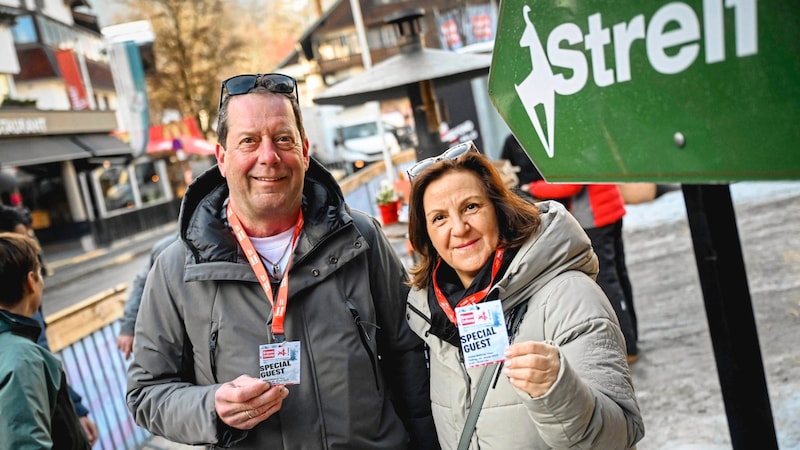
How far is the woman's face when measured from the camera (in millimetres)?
2184

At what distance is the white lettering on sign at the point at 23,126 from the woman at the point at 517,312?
2374 cm

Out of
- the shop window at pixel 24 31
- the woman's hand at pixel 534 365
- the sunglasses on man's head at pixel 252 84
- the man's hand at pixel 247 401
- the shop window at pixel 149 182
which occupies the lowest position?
the shop window at pixel 149 182

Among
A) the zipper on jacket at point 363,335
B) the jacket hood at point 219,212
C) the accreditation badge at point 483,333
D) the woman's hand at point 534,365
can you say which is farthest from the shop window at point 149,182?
the woman's hand at point 534,365

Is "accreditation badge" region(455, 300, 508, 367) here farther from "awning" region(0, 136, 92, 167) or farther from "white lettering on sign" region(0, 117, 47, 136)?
"white lettering on sign" region(0, 117, 47, 136)

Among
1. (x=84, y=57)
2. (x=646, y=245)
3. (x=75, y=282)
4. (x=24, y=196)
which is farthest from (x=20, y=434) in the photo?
(x=84, y=57)

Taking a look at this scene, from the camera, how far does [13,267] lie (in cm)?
292

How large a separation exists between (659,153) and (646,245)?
8.00m

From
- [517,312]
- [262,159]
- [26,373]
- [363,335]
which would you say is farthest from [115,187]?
[517,312]

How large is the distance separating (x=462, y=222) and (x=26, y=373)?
1.74 metres

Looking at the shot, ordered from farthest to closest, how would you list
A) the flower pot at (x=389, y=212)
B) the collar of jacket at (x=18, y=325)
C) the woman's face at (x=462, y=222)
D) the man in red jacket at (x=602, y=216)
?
the flower pot at (x=389, y=212), the man in red jacket at (x=602, y=216), the collar of jacket at (x=18, y=325), the woman's face at (x=462, y=222)

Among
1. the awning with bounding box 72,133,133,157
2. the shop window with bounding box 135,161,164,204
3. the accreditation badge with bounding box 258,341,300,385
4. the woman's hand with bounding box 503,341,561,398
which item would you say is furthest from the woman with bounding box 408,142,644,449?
the shop window with bounding box 135,161,164,204

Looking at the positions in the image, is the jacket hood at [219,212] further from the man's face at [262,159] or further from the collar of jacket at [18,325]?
the collar of jacket at [18,325]

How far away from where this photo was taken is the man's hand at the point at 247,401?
6.79ft

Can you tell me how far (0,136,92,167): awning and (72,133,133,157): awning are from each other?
20.4 inches
